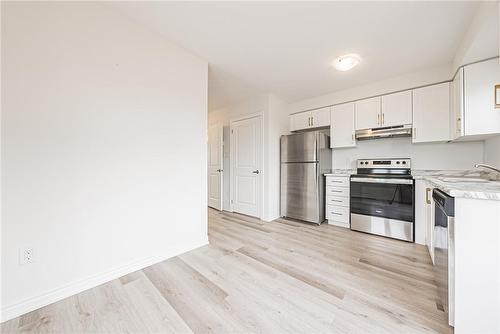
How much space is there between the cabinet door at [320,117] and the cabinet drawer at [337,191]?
112 centimetres

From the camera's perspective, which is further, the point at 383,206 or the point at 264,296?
the point at 383,206

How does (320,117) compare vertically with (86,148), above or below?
above

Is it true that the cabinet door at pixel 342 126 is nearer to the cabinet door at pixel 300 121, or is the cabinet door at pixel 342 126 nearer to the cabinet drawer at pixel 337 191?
the cabinet door at pixel 300 121

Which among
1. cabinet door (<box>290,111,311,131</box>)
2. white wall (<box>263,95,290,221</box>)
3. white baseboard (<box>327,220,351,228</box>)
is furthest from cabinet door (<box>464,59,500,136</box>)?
white wall (<box>263,95,290,221</box>)

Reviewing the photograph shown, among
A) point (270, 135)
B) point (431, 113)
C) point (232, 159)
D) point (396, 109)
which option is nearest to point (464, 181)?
point (431, 113)

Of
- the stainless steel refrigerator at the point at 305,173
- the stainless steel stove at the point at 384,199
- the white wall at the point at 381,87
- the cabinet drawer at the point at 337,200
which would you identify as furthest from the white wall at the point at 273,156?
the stainless steel stove at the point at 384,199

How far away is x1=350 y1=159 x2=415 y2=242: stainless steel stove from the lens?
244 centimetres

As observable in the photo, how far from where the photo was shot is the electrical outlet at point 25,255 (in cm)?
125

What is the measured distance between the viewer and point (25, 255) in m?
1.26

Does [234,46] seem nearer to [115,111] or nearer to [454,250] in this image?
[115,111]

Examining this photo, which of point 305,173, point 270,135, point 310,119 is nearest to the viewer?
point 305,173

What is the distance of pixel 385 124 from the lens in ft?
9.06

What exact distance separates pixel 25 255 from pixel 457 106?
410cm

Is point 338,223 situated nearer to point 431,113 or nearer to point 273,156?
point 273,156
